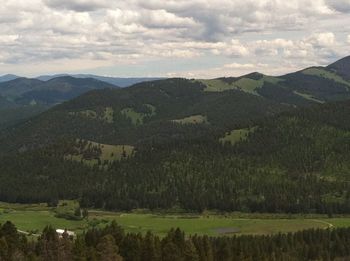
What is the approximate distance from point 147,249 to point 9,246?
102 feet

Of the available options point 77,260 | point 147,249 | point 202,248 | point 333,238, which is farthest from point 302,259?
point 77,260

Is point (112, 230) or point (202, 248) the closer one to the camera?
point (202, 248)

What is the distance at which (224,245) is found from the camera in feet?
515

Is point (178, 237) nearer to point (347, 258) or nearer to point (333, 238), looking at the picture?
point (347, 258)

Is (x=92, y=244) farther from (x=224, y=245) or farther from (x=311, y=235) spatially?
(x=311, y=235)

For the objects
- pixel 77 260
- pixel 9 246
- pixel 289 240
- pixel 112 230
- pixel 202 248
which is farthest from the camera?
pixel 289 240

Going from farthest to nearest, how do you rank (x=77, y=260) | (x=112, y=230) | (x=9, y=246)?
(x=112, y=230) < (x=9, y=246) < (x=77, y=260)

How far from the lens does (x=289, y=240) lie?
186000 millimetres

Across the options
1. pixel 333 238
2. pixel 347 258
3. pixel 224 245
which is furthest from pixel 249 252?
pixel 333 238

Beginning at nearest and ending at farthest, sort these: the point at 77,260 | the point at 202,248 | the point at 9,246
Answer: the point at 77,260 < the point at 9,246 < the point at 202,248

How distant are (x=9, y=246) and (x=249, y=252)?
64.7m

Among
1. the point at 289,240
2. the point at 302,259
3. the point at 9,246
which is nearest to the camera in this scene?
the point at 9,246

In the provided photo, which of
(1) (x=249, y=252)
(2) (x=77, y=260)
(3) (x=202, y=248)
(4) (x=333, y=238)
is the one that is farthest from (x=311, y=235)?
(2) (x=77, y=260)

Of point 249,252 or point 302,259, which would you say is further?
point 302,259
